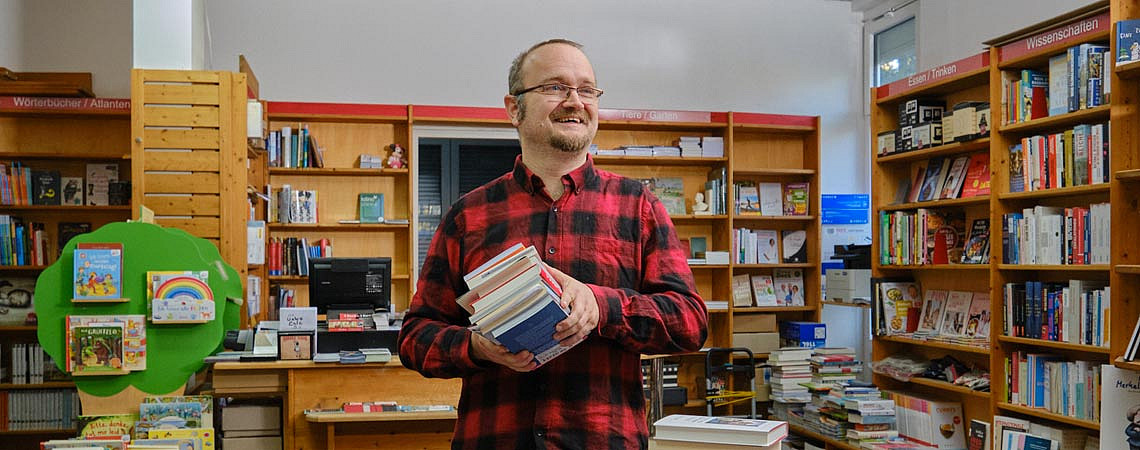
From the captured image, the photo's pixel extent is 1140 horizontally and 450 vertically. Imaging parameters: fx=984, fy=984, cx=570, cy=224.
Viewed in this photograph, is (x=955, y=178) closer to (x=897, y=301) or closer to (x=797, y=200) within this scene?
(x=897, y=301)

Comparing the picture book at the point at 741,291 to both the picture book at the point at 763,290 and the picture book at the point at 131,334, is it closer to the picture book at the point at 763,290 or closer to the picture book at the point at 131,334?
the picture book at the point at 763,290

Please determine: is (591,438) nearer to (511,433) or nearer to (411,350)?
(511,433)

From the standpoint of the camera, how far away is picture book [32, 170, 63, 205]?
6734 mm

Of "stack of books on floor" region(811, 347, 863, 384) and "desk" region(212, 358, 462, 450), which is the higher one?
"desk" region(212, 358, 462, 450)

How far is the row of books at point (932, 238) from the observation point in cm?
533

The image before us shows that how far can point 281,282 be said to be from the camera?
23.3 feet

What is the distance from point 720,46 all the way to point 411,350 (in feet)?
22.1

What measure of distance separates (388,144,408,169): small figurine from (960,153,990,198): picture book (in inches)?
151

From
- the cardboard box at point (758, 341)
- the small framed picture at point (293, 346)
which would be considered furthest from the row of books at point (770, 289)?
the small framed picture at point (293, 346)

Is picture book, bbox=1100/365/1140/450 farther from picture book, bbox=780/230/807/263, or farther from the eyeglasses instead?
picture book, bbox=780/230/807/263

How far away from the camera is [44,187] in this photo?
6.73 metres

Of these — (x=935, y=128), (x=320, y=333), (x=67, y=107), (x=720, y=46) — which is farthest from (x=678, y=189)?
(x=67, y=107)

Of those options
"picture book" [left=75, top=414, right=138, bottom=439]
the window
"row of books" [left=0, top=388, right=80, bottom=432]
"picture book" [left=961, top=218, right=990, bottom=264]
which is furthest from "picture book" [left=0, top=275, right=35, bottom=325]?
the window

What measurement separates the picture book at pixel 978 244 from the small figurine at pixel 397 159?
12.7 feet
